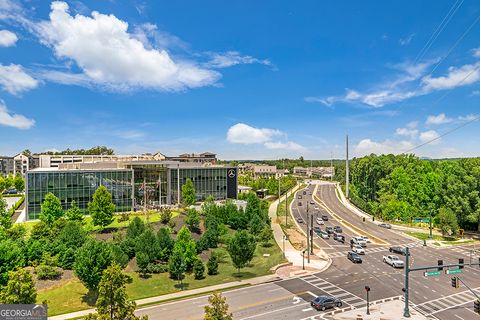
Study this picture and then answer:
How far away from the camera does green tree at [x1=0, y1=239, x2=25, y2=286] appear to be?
40.4 metres

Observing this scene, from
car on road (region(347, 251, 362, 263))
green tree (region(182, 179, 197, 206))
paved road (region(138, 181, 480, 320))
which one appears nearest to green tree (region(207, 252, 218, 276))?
paved road (region(138, 181, 480, 320))

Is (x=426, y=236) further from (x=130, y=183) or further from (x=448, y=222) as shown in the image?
(x=130, y=183)

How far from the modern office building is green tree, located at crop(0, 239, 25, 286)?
32709 mm

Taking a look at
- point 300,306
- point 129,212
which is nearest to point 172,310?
point 300,306

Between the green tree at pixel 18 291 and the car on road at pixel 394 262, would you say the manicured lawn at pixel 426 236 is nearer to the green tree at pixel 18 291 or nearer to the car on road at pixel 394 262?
the car on road at pixel 394 262

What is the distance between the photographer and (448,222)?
69750 millimetres

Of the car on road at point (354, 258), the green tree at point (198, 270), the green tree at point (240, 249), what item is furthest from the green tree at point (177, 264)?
the car on road at point (354, 258)

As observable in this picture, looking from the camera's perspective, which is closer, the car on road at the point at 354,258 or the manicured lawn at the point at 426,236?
the car on road at the point at 354,258

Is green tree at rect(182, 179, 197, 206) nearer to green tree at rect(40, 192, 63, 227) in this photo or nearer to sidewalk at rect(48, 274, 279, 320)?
green tree at rect(40, 192, 63, 227)

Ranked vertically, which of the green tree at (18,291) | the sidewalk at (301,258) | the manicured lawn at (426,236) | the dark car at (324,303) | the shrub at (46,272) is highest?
the green tree at (18,291)

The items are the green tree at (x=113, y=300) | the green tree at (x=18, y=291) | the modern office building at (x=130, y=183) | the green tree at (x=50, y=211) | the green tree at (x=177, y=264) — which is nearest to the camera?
the green tree at (x=113, y=300)

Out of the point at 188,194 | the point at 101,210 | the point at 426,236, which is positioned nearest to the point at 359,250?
the point at 426,236

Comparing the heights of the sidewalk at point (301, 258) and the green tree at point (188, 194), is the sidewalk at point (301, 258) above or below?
below

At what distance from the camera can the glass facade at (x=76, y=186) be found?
73.1 m
